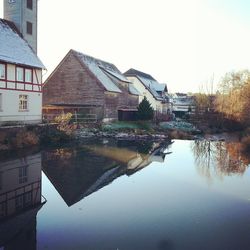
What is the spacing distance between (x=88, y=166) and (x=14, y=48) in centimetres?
1469

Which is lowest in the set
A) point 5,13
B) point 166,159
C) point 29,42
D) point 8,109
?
point 166,159

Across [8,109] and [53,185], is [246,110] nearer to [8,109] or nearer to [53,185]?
[8,109]

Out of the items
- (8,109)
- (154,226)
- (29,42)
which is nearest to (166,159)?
(154,226)

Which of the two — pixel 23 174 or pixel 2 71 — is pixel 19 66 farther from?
pixel 23 174

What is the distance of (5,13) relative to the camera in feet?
92.4

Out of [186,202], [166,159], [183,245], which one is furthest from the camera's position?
[166,159]

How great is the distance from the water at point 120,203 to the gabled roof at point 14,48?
9.28 meters

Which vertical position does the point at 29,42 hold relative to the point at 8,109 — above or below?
above

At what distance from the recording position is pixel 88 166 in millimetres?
15570

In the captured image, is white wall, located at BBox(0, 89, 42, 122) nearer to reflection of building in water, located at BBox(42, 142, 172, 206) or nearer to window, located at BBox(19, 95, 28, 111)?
window, located at BBox(19, 95, 28, 111)

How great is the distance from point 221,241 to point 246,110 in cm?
3682

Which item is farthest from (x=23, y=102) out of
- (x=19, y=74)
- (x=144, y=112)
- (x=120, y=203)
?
(x=144, y=112)

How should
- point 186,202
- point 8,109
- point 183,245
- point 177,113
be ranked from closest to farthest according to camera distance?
point 183,245 → point 186,202 → point 8,109 → point 177,113

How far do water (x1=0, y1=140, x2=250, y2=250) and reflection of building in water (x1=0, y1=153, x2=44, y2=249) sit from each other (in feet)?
0.08
